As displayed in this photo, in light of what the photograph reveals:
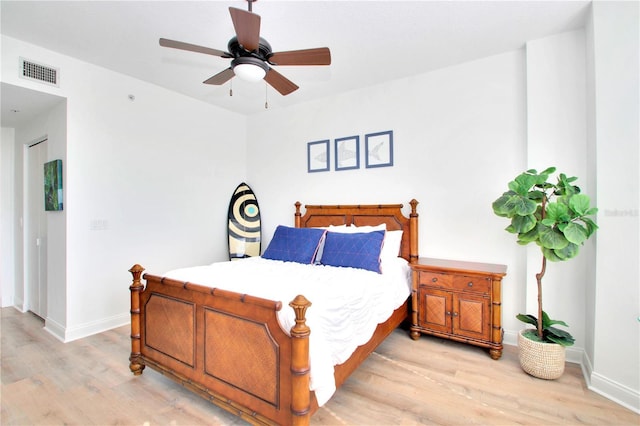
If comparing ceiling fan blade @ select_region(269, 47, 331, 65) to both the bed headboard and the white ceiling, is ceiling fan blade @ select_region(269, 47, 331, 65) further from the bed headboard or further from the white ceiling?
the bed headboard

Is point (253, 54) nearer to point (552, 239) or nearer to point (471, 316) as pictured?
point (552, 239)

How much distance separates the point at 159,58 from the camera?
3004 mm

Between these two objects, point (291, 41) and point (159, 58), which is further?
point (159, 58)

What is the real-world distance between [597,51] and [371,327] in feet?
8.45

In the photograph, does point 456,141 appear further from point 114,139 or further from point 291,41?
point 114,139

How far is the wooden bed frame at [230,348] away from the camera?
1.51 metres

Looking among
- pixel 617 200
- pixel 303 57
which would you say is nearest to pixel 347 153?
pixel 303 57

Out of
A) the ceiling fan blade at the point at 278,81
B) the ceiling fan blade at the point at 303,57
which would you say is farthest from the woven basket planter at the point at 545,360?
the ceiling fan blade at the point at 278,81

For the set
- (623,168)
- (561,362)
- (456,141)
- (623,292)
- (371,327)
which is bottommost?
(561,362)

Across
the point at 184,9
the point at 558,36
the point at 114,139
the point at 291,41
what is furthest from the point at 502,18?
the point at 114,139

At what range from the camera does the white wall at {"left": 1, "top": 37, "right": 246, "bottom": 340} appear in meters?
3.01

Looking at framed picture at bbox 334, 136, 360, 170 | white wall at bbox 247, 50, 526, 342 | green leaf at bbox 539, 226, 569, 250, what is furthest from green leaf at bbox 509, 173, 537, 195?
framed picture at bbox 334, 136, 360, 170

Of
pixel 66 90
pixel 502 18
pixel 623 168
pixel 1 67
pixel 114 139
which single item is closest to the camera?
pixel 623 168

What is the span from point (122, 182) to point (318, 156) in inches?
93.6
